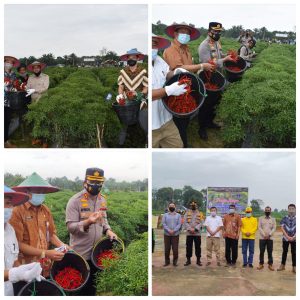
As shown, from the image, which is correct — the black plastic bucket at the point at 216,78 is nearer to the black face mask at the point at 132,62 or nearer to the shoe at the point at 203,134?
the shoe at the point at 203,134

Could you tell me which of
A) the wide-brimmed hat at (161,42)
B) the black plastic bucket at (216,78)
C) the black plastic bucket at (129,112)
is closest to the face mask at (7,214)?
the black plastic bucket at (129,112)

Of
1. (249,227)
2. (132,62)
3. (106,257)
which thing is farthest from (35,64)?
(249,227)

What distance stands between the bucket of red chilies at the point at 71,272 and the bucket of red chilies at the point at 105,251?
95mm

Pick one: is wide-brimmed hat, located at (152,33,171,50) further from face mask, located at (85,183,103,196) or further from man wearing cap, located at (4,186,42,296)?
man wearing cap, located at (4,186,42,296)

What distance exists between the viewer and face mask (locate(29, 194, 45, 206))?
4582mm

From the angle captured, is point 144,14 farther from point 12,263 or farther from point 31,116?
point 12,263

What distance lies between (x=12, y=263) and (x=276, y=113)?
7.80ft

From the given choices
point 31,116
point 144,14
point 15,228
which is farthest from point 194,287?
point 144,14

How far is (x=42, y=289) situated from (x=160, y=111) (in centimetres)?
167

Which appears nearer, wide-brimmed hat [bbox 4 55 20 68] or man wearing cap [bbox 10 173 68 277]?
man wearing cap [bbox 10 173 68 277]

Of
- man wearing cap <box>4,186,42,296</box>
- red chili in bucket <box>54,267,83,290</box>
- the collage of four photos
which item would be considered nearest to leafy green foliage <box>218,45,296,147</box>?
the collage of four photos

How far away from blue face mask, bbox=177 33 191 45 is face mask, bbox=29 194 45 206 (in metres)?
1.65

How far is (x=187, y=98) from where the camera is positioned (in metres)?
4.58

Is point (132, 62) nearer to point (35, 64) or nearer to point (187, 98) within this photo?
point (187, 98)
